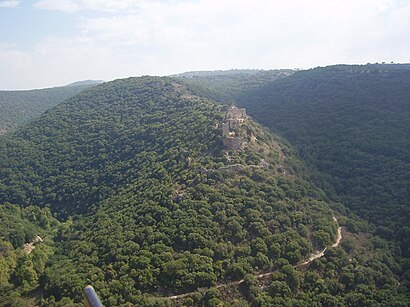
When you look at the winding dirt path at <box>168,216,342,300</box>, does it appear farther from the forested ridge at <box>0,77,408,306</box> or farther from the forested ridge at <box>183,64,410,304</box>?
the forested ridge at <box>183,64,410,304</box>

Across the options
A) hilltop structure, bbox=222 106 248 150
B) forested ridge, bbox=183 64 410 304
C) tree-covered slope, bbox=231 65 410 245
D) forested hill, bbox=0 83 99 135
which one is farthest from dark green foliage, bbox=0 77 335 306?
forested hill, bbox=0 83 99 135

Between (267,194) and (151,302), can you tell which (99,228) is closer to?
(151,302)

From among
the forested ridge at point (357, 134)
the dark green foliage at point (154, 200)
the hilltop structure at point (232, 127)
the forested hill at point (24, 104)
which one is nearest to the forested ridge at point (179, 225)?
the dark green foliage at point (154, 200)

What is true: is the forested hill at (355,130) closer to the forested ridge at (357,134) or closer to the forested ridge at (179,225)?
the forested ridge at (357,134)

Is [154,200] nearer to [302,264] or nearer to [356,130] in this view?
[302,264]

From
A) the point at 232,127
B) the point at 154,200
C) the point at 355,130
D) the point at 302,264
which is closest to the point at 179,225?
the point at 154,200
